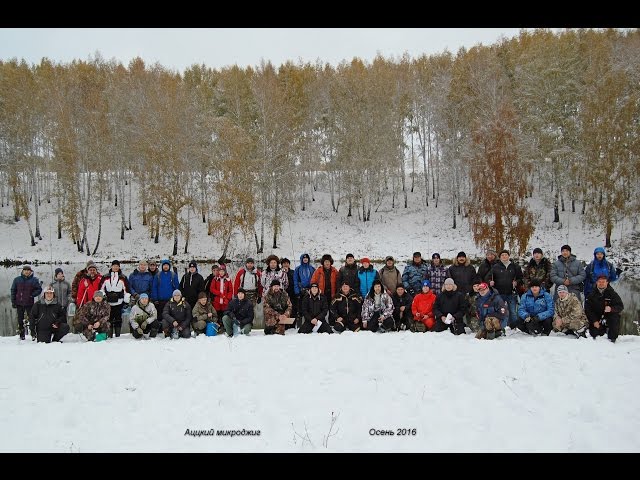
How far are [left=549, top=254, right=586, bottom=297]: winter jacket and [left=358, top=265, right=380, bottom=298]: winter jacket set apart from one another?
12.4ft

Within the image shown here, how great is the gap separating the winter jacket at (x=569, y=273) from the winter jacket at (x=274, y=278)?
5.81 meters

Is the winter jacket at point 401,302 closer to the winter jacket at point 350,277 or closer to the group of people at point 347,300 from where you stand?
the group of people at point 347,300

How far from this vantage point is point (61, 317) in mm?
9414

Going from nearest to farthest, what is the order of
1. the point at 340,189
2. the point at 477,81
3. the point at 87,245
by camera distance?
the point at 87,245, the point at 477,81, the point at 340,189

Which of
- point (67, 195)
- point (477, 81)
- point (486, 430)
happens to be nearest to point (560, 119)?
point (477, 81)

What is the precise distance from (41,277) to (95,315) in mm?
14918

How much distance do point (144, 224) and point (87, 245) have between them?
464cm

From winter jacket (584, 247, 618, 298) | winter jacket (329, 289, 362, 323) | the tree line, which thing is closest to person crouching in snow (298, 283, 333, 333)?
winter jacket (329, 289, 362, 323)

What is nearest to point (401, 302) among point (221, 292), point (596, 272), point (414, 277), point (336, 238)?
point (414, 277)

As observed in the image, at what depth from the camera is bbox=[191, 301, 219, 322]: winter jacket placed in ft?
32.1

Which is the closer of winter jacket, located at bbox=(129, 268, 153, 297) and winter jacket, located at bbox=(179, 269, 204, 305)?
winter jacket, located at bbox=(129, 268, 153, 297)

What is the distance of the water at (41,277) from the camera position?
1248 centimetres

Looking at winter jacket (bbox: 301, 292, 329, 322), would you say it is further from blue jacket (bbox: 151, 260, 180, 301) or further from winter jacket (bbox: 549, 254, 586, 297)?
winter jacket (bbox: 549, 254, 586, 297)
